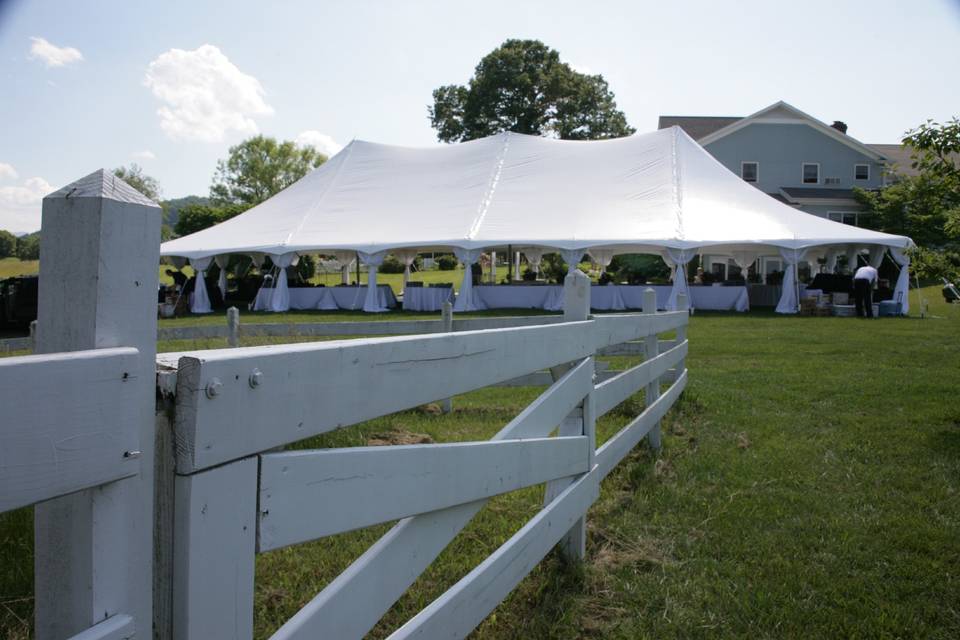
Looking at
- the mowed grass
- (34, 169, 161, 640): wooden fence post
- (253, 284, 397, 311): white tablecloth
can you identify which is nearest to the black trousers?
the mowed grass

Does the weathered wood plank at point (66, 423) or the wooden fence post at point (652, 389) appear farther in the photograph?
the wooden fence post at point (652, 389)

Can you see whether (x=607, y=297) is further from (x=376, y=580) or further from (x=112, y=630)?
(x=112, y=630)

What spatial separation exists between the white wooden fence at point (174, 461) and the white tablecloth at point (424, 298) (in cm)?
2020

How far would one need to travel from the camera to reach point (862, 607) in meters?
2.87

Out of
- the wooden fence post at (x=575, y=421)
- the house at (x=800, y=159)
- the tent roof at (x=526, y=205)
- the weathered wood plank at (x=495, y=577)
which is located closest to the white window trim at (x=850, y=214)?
the house at (x=800, y=159)

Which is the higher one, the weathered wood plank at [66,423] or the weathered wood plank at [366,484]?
Result: the weathered wood plank at [66,423]

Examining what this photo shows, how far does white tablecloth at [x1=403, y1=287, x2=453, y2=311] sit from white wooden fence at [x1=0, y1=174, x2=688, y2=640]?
20.2m

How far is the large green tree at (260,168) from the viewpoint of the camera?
255ft

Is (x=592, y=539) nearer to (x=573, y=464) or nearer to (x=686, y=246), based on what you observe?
(x=573, y=464)

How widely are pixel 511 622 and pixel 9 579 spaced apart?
203cm

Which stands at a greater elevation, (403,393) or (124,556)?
(403,393)

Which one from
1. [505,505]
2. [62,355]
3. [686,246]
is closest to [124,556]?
[62,355]

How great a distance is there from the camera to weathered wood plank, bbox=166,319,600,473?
1.05m

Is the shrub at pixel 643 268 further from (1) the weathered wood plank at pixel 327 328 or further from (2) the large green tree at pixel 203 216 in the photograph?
(1) the weathered wood plank at pixel 327 328
